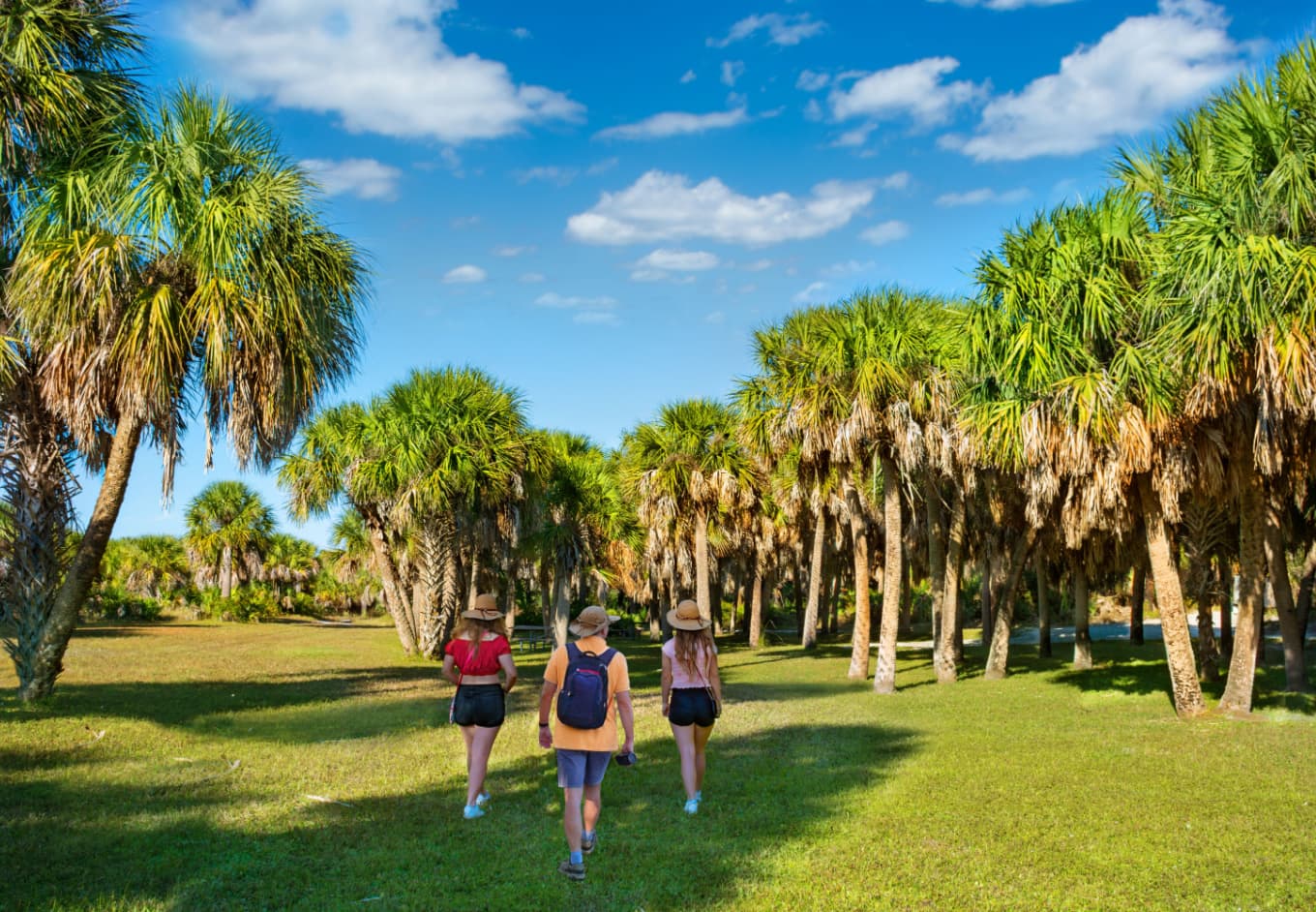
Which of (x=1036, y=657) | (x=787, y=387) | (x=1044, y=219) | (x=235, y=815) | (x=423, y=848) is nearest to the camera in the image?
(x=423, y=848)

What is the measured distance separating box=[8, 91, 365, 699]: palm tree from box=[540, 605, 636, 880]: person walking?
987 cm

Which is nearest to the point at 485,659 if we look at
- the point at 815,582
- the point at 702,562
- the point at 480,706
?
the point at 480,706

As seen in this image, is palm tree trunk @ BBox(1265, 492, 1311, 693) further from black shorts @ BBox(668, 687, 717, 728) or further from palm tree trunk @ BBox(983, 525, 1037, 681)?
black shorts @ BBox(668, 687, 717, 728)

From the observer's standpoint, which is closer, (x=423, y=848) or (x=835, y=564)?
(x=423, y=848)

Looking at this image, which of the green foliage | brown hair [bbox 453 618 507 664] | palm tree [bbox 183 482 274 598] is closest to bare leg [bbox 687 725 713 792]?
brown hair [bbox 453 618 507 664]

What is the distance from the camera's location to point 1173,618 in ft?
53.1

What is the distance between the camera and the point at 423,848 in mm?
7793

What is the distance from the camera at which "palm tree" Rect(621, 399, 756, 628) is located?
33406 mm

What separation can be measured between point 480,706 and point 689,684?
187 cm

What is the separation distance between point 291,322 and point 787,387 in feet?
35.9

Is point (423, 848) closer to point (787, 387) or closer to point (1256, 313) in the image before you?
point (1256, 313)

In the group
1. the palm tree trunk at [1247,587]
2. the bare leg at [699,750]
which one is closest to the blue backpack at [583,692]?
the bare leg at [699,750]

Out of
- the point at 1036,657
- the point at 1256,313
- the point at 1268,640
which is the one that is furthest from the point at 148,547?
the point at 1256,313

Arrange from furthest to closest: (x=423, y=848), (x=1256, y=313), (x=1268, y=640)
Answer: (x=1268, y=640) → (x=1256, y=313) → (x=423, y=848)
